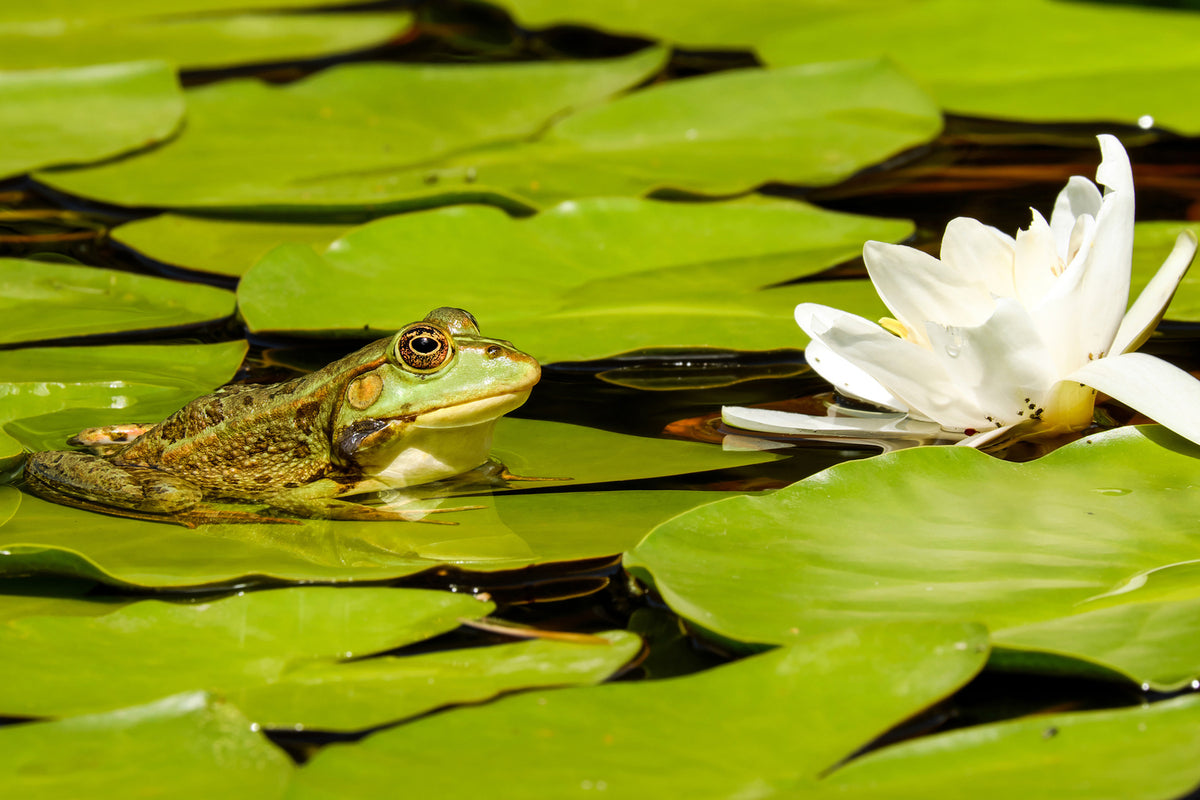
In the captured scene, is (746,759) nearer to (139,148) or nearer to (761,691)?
(761,691)

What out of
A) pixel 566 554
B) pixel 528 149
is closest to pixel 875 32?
pixel 528 149

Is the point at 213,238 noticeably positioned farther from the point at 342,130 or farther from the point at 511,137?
the point at 511,137

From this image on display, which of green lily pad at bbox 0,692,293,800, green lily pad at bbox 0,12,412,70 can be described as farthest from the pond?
green lily pad at bbox 0,12,412,70

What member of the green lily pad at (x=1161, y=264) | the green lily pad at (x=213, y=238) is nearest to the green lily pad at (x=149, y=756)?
the green lily pad at (x=213, y=238)

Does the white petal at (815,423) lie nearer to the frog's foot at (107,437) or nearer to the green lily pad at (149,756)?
the green lily pad at (149,756)

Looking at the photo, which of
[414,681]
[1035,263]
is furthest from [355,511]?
[1035,263]


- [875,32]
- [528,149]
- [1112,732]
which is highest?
[875,32]
